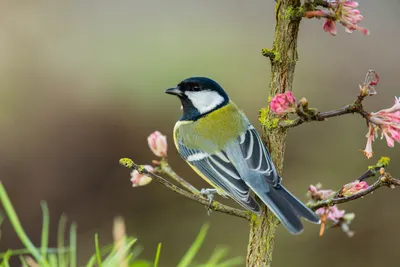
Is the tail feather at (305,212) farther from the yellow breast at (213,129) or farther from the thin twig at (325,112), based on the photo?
the yellow breast at (213,129)

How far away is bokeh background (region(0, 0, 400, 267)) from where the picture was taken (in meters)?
4.19

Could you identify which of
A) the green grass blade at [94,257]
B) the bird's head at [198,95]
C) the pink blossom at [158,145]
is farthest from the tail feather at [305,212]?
the bird's head at [198,95]

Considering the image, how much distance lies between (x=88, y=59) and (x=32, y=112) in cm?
67

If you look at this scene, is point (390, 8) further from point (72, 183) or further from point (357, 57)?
point (72, 183)

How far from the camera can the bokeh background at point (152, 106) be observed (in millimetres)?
4191

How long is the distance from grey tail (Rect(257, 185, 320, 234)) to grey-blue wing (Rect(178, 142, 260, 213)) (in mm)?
131

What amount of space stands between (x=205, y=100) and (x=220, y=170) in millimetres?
325

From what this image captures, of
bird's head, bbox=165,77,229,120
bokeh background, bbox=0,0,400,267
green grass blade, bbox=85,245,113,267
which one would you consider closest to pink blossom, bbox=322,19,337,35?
bird's head, bbox=165,77,229,120

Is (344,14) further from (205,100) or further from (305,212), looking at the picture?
(205,100)

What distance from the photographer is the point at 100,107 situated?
15.1 ft

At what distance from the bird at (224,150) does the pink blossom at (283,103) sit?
0.23 m

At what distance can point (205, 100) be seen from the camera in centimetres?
206

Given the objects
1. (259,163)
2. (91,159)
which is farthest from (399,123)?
(91,159)

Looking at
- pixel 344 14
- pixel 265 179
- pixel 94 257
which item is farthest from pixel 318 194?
pixel 94 257
